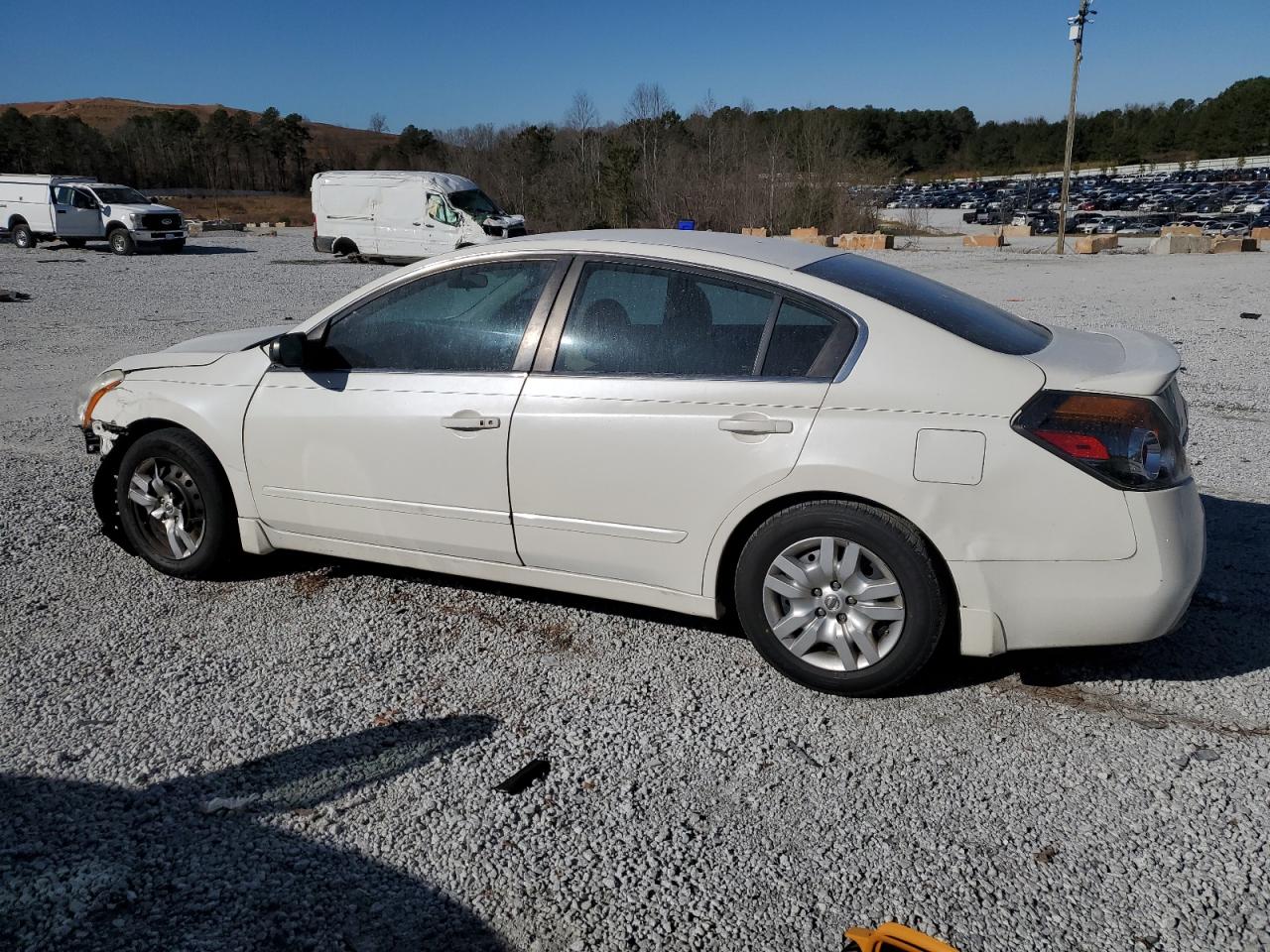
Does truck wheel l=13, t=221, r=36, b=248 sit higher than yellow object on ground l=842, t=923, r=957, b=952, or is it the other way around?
truck wheel l=13, t=221, r=36, b=248

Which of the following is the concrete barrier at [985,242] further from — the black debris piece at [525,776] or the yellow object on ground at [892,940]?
the yellow object on ground at [892,940]

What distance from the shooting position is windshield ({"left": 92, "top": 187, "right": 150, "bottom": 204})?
31891mm

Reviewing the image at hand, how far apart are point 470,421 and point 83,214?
3320cm

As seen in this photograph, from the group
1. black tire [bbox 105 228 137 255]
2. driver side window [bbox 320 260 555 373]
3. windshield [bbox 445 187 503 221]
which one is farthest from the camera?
black tire [bbox 105 228 137 255]

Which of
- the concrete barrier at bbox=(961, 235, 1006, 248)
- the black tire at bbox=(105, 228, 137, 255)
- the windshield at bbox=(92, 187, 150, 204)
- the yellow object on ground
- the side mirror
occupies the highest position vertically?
the windshield at bbox=(92, 187, 150, 204)

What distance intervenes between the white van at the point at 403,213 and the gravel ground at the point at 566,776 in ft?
79.0

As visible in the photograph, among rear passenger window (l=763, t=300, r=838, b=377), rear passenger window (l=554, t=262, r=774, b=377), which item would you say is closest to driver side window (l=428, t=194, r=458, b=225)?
rear passenger window (l=554, t=262, r=774, b=377)

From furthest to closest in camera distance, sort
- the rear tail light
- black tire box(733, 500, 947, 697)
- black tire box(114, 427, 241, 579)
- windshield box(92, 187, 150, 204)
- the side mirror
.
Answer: windshield box(92, 187, 150, 204)
black tire box(114, 427, 241, 579)
the side mirror
black tire box(733, 500, 947, 697)
the rear tail light

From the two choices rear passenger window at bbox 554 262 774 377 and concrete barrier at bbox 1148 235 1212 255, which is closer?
rear passenger window at bbox 554 262 774 377

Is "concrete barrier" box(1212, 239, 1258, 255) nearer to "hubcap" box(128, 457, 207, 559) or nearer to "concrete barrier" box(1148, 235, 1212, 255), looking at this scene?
"concrete barrier" box(1148, 235, 1212, 255)

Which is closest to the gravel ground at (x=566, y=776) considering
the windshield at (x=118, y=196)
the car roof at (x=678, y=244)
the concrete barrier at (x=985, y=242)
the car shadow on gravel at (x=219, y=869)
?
the car shadow on gravel at (x=219, y=869)

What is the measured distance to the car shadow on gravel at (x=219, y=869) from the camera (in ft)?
8.48

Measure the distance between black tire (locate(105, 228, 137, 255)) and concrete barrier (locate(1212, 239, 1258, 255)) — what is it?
3214cm

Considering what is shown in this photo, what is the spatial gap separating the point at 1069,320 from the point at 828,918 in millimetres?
13884
